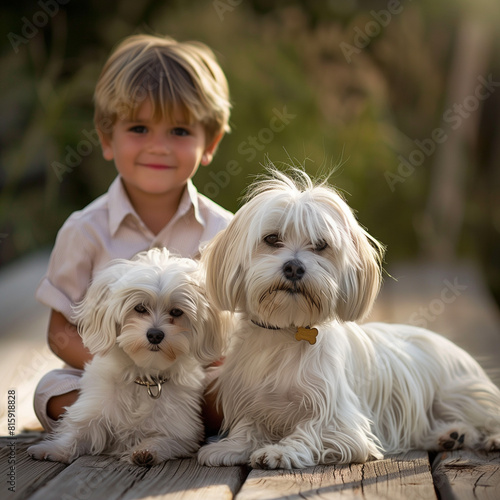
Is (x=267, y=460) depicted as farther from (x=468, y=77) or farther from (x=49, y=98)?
(x=468, y=77)

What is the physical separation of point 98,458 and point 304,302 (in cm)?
100

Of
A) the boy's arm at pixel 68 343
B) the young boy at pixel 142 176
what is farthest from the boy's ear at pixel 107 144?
the boy's arm at pixel 68 343

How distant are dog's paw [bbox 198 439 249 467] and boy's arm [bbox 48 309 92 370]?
38.6 inches

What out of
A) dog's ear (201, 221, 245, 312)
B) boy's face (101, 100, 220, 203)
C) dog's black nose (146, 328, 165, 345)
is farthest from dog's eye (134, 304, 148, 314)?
boy's face (101, 100, 220, 203)

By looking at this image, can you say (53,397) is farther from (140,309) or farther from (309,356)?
(309,356)

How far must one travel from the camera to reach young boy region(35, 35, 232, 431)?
3.79m

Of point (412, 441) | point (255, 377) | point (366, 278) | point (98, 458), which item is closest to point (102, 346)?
point (98, 458)

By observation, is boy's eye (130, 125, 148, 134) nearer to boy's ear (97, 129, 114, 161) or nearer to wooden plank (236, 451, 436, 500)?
boy's ear (97, 129, 114, 161)

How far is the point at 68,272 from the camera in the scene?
3.77 m

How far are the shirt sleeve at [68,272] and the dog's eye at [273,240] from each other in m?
1.27

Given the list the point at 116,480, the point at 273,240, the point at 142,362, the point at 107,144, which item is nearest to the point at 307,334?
the point at 273,240

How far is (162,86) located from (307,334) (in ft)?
5.21

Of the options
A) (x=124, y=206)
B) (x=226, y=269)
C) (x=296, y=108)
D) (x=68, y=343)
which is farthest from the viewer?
(x=296, y=108)

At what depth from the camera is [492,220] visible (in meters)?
10.9
